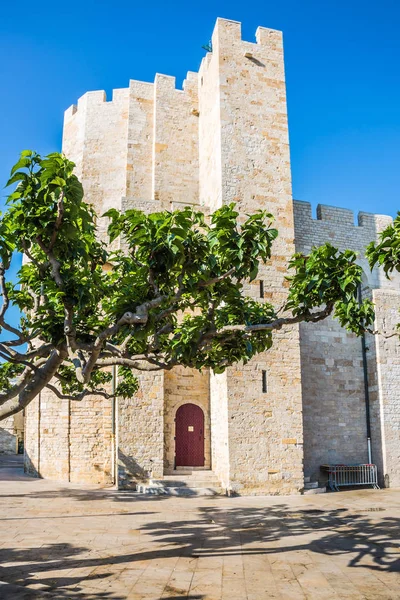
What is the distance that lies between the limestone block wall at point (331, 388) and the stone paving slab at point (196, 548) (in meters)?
2.92

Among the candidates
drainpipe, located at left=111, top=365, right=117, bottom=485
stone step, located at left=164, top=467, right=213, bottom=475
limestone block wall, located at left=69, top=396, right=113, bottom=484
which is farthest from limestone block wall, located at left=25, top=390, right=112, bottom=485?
stone step, located at left=164, top=467, right=213, bottom=475

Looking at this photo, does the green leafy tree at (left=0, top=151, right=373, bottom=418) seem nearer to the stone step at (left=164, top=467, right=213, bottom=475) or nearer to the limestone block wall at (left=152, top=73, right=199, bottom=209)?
the stone step at (left=164, top=467, right=213, bottom=475)

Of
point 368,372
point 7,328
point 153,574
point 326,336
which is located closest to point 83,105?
point 326,336

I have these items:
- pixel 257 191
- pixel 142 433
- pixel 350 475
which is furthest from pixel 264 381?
pixel 257 191

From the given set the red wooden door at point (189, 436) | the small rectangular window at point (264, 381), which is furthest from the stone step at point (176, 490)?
the small rectangular window at point (264, 381)

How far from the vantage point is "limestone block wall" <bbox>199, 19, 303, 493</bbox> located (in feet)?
→ 41.8

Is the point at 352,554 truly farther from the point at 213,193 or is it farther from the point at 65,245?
the point at 213,193

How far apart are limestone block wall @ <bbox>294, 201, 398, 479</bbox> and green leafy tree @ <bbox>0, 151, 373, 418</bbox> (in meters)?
7.38

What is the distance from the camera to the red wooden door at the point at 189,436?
14.1 metres

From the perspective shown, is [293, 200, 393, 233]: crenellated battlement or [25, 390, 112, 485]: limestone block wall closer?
[25, 390, 112, 485]: limestone block wall

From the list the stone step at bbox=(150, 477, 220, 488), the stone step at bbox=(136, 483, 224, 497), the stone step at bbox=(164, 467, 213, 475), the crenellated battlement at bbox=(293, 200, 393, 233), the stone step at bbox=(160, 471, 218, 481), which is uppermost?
the crenellated battlement at bbox=(293, 200, 393, 233)

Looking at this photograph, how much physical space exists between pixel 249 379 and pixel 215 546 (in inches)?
242

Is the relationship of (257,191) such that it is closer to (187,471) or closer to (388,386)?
(388,386)

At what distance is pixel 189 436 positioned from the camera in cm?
1423
